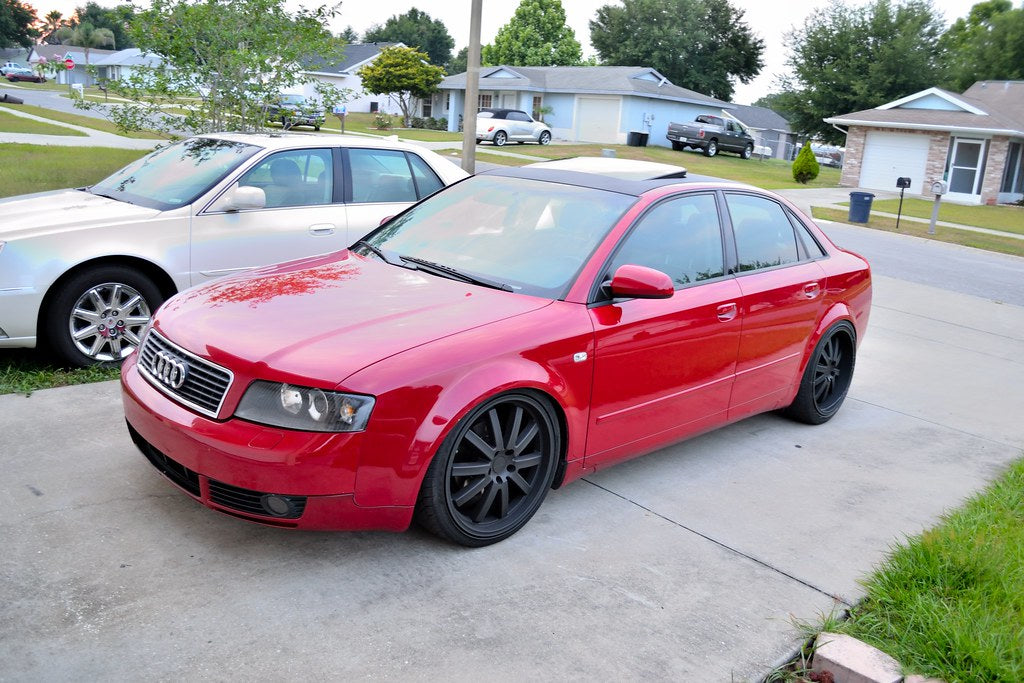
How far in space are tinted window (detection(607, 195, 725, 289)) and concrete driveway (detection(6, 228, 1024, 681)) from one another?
111 centimetres

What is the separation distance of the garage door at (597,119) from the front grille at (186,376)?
4515 cm

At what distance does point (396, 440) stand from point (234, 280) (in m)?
1.50

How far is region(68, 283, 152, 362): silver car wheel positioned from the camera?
5.77 meters

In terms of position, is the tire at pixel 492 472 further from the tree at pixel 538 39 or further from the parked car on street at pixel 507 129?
the tree at pixel 538 39

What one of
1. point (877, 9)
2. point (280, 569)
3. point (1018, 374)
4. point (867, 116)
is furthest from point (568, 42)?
point (280, 569)

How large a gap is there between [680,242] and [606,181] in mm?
527

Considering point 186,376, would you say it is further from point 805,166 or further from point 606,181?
point 805,166

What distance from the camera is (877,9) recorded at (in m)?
46.7

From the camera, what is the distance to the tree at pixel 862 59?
4544cm

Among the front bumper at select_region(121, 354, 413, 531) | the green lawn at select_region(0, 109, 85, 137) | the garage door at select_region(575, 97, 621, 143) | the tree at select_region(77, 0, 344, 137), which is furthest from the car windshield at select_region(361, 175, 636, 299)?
the garage door at select_region(575, 97, 621, 143)

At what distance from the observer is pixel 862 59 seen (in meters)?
46.2

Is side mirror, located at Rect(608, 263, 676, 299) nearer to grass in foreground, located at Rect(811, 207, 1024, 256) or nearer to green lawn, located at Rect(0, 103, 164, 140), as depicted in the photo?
grass in foreground, located at Rect(811, 207, 1024, 256)

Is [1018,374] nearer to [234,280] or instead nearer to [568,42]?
[234,280]

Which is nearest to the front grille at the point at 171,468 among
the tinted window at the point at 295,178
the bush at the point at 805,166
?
the tinted window at the point at 295,178
